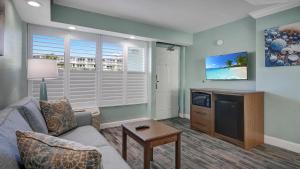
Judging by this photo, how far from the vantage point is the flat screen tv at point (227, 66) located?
317cm

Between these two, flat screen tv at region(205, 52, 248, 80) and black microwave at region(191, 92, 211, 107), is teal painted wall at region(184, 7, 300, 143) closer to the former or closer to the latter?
flat screen tv at region(205, 52, 248, 80)

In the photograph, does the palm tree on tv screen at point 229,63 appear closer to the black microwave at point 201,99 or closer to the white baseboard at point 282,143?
the black microwave at point 201,99

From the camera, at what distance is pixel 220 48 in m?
3.75

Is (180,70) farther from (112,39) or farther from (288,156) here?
(288,156)

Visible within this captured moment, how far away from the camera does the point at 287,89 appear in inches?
102

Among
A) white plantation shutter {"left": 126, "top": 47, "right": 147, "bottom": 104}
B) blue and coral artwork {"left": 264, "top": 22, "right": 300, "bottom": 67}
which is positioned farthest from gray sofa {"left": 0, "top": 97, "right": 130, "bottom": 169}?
blue and coral artwork {"left": 264, "top": 22, "right": 300, "bottom": 67}

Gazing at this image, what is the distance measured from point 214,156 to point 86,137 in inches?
71.7

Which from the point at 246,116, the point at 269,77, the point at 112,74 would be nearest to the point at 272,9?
the point at 269,77

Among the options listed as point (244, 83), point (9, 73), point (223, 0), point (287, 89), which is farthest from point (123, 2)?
point (287, 89)

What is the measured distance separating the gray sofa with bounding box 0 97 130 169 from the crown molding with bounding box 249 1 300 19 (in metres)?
3.21

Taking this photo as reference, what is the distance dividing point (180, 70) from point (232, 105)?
221 centimetres

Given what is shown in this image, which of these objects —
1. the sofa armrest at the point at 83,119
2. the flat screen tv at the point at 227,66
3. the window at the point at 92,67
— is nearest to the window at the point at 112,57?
the window at the point at 92,67

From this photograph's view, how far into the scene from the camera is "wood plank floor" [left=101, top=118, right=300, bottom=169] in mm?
2133

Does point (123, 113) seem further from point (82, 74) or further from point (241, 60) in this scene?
point (241, 60)
